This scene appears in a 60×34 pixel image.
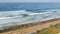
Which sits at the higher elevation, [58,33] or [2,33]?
[2,33]

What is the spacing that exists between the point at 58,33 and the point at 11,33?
232 cm

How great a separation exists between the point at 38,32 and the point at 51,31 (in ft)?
1.88

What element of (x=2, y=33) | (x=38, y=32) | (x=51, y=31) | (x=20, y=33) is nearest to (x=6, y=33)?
(x=2, y=33)

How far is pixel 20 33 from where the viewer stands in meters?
7.57

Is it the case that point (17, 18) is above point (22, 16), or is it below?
below

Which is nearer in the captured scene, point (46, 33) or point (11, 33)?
point (46, 33)

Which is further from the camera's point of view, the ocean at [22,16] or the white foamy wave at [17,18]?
the ocean at [22,16]

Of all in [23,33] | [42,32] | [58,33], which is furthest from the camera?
[23,33]

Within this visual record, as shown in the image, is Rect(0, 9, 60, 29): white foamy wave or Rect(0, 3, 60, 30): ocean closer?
Rect(0, 9, 60, 29): white foamy wave

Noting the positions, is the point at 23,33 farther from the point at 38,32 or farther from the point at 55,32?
the point at 55,32

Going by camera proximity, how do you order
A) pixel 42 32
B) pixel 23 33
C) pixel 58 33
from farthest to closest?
1. pixel 23 33
2. pixel 42 32
3. pixel 58 33

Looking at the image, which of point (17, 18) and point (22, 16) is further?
point (22, 16)

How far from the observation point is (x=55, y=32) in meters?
6.49

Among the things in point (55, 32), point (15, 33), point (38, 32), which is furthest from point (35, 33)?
point (15, 33)
